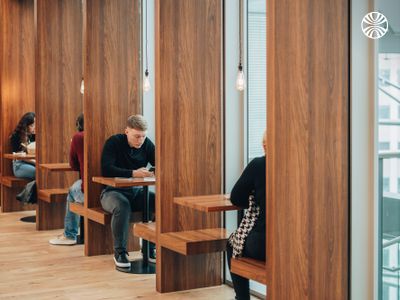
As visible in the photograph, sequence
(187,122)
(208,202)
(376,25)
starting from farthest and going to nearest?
(187,122), (208,202), (376,25)

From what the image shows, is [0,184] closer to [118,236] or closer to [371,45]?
[118,236]

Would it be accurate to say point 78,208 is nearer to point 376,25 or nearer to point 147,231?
point 147,231

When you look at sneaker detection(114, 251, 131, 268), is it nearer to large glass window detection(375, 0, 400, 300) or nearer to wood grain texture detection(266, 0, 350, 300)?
wood grain texture detection(266, 0, 350, 300)

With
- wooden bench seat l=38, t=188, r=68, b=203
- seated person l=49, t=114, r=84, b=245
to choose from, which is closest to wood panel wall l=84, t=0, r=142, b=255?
seated person l=49, t=114, r=84, b=245

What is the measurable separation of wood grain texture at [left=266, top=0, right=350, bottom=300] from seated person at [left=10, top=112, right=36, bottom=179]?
5.65 metres

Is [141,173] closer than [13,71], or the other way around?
[141,173]

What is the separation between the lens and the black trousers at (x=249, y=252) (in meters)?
4.02

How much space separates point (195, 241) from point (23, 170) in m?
4.66

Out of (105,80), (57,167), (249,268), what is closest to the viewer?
(249,268)

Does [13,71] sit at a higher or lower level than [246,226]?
higher

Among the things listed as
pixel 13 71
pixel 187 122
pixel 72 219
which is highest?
pixel 13 71

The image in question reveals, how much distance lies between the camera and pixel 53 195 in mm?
7371

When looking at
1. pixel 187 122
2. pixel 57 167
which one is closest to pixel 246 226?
pixel 187 122

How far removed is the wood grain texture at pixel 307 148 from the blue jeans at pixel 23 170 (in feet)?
18.6
